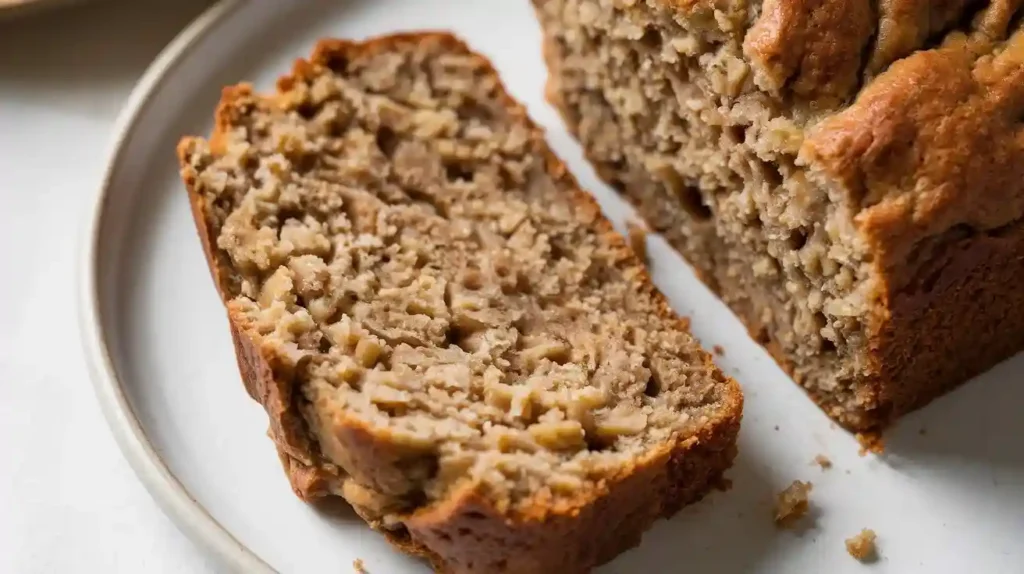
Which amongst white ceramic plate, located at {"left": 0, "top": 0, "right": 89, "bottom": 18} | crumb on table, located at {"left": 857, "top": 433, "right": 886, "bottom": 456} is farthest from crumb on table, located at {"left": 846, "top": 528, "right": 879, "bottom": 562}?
white ceramic plate, located at {"left": 0, "top": 0, "right": 89, "bottom": 18}

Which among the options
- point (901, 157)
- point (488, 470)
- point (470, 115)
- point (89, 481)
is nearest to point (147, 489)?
point (89, 481)

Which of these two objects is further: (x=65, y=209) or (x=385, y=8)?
(x=385, y=8)

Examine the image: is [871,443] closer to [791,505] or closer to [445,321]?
[791,505]

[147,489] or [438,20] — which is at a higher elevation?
[438,20]

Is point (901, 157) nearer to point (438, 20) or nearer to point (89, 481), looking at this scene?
point (438, 20)

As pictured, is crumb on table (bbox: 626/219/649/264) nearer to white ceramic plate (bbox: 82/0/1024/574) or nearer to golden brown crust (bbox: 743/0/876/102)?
white ceramic plate (bbox: 82/0/1024/574)

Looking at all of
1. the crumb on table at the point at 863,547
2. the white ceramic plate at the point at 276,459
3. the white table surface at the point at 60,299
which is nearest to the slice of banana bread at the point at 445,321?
the white ceramic plate at the point at 276,459

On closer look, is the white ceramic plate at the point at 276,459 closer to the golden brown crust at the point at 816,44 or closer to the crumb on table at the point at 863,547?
the crumb on table at the point at 863,547
